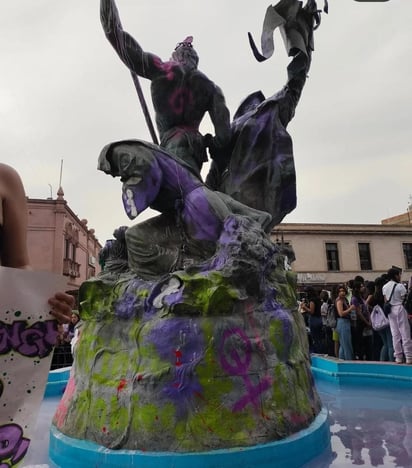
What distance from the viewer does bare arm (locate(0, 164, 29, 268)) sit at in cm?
152

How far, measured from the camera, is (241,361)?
3.52 metres

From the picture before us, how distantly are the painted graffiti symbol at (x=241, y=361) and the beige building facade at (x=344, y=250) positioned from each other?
2324 cm

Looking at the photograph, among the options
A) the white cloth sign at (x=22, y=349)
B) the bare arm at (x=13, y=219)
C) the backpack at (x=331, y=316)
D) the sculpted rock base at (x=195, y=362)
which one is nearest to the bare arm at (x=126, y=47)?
the sculpted rock base at (x=195, y=362)

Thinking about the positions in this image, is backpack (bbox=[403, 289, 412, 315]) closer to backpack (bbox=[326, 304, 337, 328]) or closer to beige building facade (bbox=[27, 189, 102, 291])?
backpack (bbox=[326, 304, 337, 328])

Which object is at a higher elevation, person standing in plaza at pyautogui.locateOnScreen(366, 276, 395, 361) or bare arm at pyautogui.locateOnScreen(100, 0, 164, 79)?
bare arm at pyautogui.locateOnScreen(100, 0, 164, 79)

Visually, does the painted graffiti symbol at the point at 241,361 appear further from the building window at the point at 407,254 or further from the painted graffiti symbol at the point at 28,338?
the building window at the point at 407,254

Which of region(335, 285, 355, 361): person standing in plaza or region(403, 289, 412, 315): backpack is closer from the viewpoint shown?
region(403, 289, 412, 315): backpack

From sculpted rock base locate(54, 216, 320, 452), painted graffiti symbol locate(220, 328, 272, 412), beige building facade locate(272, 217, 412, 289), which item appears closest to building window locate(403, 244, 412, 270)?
beige building facade locate(272, 217, 412, 289)

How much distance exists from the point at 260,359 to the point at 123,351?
116 cm

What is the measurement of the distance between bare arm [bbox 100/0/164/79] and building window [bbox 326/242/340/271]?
24.5 meters

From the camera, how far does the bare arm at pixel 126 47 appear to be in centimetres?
471

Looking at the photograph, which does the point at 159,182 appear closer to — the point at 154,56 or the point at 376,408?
the point at 154,56

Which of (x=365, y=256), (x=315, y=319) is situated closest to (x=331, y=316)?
(x=315, y=319)

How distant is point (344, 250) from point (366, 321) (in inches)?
823
